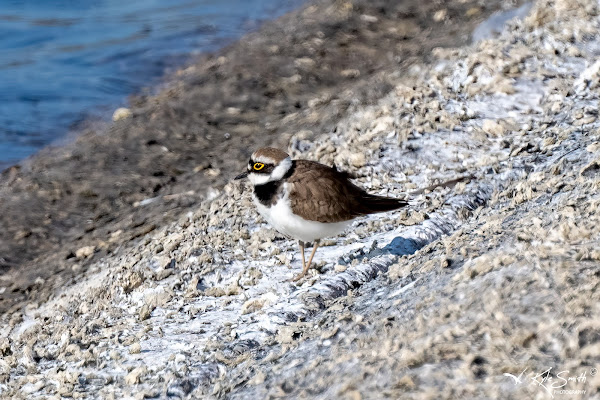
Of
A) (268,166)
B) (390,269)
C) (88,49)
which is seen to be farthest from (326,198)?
(88,49)

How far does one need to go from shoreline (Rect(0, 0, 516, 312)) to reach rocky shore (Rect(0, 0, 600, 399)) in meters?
0.08

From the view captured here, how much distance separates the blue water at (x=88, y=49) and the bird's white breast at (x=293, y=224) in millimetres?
6051

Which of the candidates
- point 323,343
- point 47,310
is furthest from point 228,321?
point 47,310

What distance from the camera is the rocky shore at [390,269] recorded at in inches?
128

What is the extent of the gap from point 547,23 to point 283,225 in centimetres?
419

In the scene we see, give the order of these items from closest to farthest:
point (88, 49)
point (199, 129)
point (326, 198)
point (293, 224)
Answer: point (293, 224) < point (326, 198) < point (199, 129) < point (88, 49)

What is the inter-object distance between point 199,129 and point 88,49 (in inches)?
186

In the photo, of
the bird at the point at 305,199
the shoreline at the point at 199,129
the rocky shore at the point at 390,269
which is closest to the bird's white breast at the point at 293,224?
the bird at the point at 305,199

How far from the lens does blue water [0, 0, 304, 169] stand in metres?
11.4

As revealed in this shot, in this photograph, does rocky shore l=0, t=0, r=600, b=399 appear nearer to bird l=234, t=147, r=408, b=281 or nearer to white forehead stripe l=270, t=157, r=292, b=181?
bird l=234, t=147, r=408, b=281

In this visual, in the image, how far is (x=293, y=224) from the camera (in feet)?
16.3

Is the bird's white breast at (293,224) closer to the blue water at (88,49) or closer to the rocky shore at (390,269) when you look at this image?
the rocky shore at (390,269)

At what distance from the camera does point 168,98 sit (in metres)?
11.1

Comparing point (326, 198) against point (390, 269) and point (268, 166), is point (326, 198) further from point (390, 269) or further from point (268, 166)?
point (390, 269)
